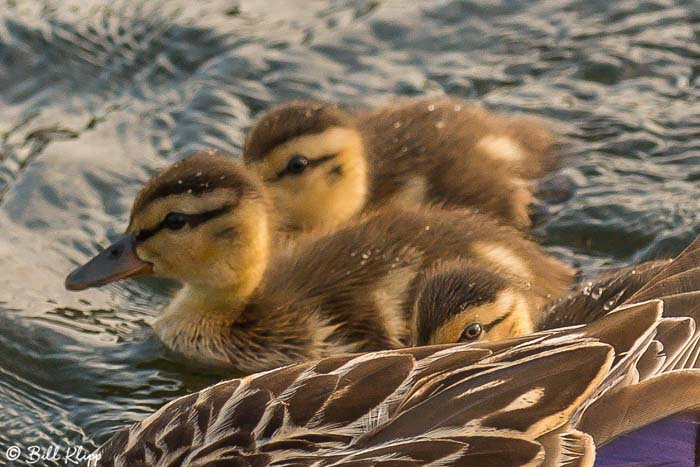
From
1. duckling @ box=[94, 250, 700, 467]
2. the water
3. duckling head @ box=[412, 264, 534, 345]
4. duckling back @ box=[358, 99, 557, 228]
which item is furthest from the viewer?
duckling back @ box=[358, 99, 557, 228]

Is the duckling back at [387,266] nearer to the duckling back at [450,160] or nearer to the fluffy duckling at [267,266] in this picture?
the fluffy duckling at [267,266]

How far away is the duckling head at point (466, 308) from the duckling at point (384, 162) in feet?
2.97

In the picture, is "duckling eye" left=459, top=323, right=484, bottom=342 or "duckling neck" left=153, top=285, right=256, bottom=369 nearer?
"duckling eye" left=459, top=323, right=484, bottom=342

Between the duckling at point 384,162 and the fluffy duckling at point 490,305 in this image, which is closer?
the fluffy duckling at point 490,305

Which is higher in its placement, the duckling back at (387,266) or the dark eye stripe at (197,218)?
the dark eye stripe at (197,218)

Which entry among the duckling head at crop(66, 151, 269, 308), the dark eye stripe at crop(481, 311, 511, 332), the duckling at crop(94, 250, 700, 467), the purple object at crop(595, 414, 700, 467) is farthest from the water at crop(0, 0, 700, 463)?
the purple object at crop(595, 414, 700, 467)

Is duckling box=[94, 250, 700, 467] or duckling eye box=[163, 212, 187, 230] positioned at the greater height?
duckling box=[94, 250, 700, 467]

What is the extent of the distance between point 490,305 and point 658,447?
930mm

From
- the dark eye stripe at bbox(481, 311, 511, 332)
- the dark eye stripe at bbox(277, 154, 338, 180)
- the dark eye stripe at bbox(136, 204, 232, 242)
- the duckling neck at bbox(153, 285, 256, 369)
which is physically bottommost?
the duckling neck at bbox(153, 285, 256, 369)

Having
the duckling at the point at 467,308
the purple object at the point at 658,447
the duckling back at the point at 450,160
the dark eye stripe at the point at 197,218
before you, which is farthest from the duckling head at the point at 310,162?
the purple object at the point at 658,447

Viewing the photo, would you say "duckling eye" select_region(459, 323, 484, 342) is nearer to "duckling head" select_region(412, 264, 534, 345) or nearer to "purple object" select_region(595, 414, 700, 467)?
"duckling head" select_region(412, 264, 534, 345)

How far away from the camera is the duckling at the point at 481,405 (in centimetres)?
254

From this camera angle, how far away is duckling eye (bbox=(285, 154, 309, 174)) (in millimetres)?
4363

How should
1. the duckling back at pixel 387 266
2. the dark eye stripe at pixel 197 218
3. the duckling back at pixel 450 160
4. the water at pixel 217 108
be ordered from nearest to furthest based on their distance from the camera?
1. the duckling back at pixel 387 266
2. the dark eye stripe at pixel 197 218
3. the water at pixel 217 108
4. the duckling back at pixel 450 160
